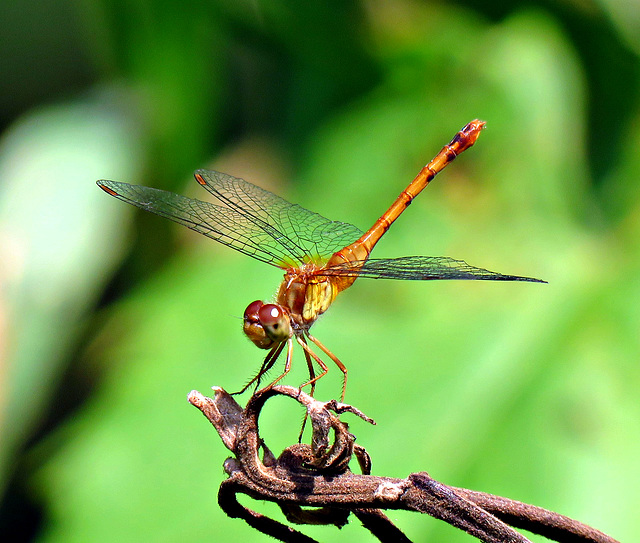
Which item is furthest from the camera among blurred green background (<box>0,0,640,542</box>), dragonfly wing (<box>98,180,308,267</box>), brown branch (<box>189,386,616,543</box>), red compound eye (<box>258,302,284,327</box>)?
blurred green background (<box>0,0,640,542</box>)

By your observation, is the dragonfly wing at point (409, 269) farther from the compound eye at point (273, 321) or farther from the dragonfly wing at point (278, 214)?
the dragonfly wing at point (278, 214)

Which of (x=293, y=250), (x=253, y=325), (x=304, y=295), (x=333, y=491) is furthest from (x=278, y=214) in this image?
(x=333, y=491)

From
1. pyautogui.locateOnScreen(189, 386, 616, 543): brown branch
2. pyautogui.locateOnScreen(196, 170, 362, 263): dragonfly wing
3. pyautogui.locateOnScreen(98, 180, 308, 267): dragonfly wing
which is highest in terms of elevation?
pyautogui.locateOnScreen(196, 170, 362, 263): dragonfly wing

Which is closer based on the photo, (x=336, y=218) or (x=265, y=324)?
(x=265, y=324)

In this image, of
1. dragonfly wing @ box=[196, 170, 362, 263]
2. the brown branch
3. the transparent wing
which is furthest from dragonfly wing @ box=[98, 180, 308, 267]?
the brown branch

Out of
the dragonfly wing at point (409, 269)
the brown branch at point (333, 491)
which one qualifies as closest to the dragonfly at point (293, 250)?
the dragonfly wing at point (409, 269)

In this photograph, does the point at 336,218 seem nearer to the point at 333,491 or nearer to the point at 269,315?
the point at 269,315

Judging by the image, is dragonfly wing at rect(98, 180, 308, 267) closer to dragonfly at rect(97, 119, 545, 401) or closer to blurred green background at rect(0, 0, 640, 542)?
dragonfly at rect(97, 119, 545, 401)
